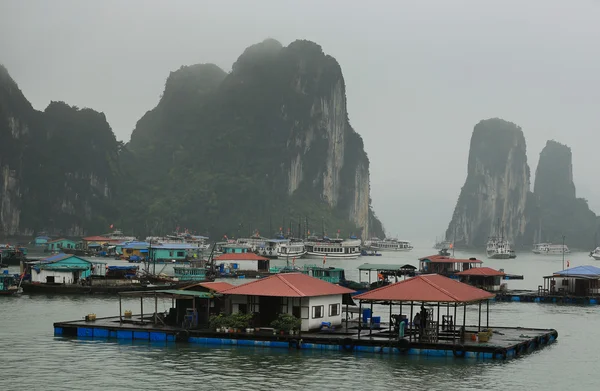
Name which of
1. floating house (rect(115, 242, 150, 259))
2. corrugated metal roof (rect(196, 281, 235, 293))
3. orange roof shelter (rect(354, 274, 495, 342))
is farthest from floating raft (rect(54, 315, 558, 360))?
floating house (rect(115, 242, 150, 259))

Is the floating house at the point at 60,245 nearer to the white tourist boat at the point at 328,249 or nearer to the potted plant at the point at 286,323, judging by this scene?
the white tourist boat at the point at 328,249

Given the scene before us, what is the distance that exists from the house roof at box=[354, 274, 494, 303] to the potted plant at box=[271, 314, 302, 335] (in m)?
2.62

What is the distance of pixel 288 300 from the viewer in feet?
116

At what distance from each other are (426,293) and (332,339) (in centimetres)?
412

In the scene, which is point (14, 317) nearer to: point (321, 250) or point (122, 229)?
point (321, 250)

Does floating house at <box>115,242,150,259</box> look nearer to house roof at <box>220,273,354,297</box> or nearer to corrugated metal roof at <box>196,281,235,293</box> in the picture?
corrugated metal roof at <box>196,281,235,293</box>

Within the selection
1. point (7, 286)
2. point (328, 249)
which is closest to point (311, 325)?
point (7, 286)

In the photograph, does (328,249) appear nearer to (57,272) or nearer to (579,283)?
(579,283)

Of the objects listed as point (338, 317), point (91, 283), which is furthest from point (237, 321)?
point (91, 283)

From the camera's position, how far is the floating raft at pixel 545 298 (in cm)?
5988

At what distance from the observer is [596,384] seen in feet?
97.3

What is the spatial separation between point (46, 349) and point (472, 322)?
76.0 ft

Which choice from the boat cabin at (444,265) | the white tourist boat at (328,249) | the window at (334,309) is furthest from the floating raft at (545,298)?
the white tourist boat at (328,249)

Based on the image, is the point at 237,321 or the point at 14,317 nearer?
the point at 237,321
